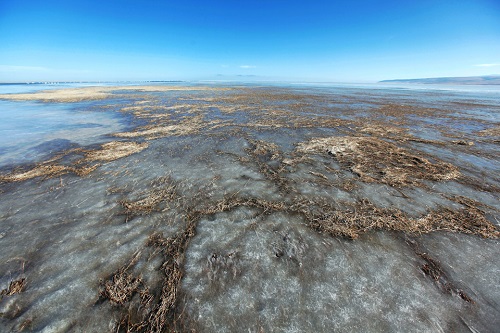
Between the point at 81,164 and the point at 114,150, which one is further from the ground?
the point at 114,150

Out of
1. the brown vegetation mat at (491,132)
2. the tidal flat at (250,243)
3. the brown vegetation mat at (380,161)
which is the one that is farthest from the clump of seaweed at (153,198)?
the brown vegetation mat at (491,132)

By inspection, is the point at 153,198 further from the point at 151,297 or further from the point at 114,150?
the point at 114,150

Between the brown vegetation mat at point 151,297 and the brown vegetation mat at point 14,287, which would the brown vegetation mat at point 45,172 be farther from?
the brown vegetation mat at point 151,297

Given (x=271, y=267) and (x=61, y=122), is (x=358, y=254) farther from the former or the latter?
(x=61, y=122)

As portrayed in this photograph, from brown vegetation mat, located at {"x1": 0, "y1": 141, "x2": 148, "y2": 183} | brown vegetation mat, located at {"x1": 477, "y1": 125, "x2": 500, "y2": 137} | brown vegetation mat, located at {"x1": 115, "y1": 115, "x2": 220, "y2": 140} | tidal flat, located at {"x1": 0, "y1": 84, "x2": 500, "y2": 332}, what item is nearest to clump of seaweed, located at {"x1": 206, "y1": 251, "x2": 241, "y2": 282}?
tidal flat, located at {"x1": 0, "y1": 84, "x2": 500, "y2": 332}

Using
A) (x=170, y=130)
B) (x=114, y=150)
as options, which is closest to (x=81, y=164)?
(x=114, y=150)

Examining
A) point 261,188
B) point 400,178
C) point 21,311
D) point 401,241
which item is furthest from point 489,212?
point 21,311
